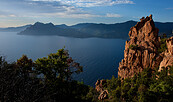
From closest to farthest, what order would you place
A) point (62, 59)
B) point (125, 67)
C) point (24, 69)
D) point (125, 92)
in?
point (125, 92)
point (24, 69)
point (62, 59)
point (125, 67)

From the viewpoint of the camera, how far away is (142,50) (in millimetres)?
34219

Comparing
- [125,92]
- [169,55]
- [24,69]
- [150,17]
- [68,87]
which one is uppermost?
[150,17]

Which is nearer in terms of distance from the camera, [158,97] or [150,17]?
[158,97]

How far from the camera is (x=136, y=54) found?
34938 mm

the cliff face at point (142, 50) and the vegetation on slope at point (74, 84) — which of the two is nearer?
the vegetation on slope at point (74, 84)

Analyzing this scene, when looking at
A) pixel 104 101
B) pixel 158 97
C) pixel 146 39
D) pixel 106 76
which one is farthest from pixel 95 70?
pixel 158 97

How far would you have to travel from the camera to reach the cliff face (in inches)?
1266

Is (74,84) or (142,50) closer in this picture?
(142,50)

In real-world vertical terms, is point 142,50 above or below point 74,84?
above

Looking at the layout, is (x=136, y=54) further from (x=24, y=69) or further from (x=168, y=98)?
(x=24, y=69)

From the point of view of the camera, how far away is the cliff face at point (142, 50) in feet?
105

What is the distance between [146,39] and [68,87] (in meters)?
28.2

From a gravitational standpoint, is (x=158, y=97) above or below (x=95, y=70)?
above

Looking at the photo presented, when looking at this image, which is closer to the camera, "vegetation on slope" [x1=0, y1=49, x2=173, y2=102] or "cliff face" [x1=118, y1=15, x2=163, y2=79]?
"vegetation on slope" [x1=0, y1=49, x2=173, y2=102]
